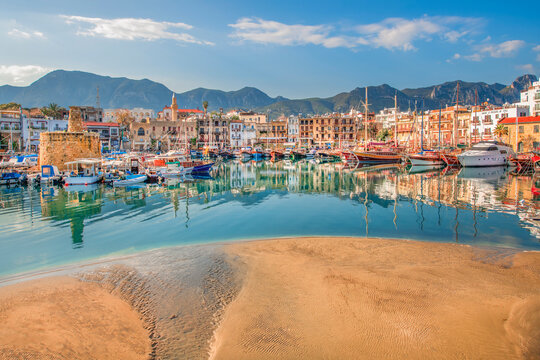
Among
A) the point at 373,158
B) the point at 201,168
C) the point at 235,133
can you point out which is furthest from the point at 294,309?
the point at 235,133

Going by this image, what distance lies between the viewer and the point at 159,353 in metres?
6.93

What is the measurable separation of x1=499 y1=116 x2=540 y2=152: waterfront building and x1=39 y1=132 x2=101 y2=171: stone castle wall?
70.2m

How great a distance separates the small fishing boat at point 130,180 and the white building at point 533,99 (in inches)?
2842

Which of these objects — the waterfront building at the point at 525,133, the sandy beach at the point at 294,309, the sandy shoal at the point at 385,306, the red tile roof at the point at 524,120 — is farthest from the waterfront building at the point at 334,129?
the sandy beach at the point at 294,309

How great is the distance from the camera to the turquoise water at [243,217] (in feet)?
50.0

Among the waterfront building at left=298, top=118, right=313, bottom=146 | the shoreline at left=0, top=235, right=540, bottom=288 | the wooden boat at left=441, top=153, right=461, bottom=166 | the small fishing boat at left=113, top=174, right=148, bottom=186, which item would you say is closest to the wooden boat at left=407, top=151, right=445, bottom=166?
the wooden boat at left=441, top=153, right=461, bottom=166

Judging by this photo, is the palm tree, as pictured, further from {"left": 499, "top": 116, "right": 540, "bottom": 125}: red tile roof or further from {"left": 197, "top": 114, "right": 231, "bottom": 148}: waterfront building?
{"left": 197, "top": 114, "right": 231, "bottom": 148}: waterfront building

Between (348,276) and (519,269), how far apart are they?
549 cm

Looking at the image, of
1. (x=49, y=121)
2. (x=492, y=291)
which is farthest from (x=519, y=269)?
(x=49, y=121)

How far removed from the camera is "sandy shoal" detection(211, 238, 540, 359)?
22.5 feet

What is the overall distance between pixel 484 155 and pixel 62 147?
2301 inches

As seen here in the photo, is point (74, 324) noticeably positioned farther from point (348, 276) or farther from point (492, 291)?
point (492, 291)

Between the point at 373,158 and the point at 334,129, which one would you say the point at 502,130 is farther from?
the point at 334,129

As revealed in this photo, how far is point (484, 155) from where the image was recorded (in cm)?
5066
